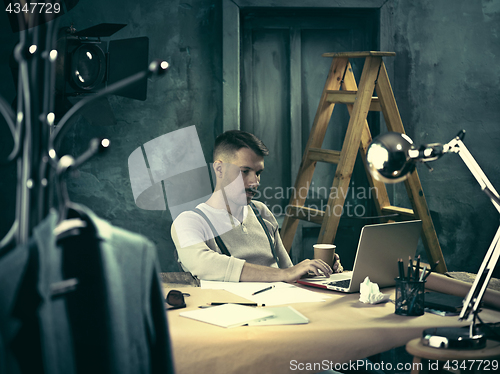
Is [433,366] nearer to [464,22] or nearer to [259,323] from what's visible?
[259,323]

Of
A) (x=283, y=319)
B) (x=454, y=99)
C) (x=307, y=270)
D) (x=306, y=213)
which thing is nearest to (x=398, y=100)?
(x=454, y=99)

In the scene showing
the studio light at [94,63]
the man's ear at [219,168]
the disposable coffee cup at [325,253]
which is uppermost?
the studio light at [94,63]

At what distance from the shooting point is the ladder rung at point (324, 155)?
2661mm

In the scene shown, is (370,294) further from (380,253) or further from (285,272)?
(285,272)

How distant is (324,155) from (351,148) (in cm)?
22

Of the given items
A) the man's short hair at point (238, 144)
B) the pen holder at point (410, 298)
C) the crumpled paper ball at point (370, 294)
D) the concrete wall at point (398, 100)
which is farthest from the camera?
the concrete wall at point (398, 100)

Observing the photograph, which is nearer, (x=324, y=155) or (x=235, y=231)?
(x=235, y=231)

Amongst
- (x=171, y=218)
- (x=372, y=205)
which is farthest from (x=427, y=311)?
(x=171, y=218)

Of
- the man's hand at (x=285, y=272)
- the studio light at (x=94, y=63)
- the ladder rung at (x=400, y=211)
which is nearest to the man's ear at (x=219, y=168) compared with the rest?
the man's hand at (x=285, y=272)

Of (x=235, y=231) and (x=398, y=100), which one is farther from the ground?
(x=398, y=100)

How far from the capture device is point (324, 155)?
2.75m

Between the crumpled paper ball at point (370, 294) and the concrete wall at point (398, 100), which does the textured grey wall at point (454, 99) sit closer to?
the concrete wall at point (398, 100)

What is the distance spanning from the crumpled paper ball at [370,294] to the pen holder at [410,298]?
0.32 ft

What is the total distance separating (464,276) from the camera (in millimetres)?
2805
